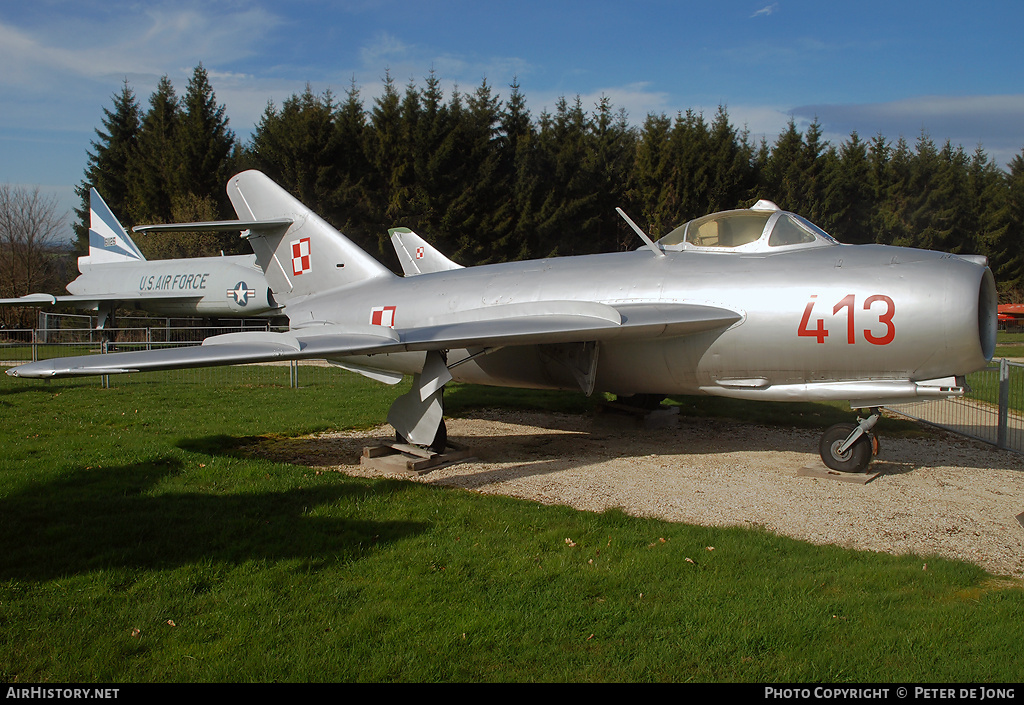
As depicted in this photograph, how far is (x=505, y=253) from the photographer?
35.1m

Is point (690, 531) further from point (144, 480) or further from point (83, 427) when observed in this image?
point (83, 427)

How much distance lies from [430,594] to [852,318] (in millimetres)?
4971

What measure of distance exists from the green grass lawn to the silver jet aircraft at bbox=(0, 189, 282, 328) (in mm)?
18559

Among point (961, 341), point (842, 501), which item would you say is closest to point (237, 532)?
point (842, 501)

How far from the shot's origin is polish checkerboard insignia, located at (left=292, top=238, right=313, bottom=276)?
10484 millimetres

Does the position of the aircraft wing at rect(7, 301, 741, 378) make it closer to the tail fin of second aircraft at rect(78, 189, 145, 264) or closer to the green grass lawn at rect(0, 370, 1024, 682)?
the green grass lawn at rect(0, 370, 1024, 682)

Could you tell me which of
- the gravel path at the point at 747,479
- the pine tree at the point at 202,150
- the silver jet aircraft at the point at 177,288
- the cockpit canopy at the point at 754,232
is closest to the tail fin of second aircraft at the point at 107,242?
the silver jet aircraft at the point at 177,288

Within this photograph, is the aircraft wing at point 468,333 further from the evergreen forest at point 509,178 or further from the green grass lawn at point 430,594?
the evergreen forest at point 509,178

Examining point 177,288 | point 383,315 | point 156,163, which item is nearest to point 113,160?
point 156,163

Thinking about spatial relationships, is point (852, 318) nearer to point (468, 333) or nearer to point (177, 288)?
Result: point (468, 333)

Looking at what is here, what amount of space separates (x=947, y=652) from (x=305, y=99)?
40.7 meters

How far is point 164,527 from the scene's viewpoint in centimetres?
533

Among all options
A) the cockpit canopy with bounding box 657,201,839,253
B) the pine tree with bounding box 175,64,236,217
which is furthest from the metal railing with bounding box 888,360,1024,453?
the pine tree with bounding box 175,64,236,217
